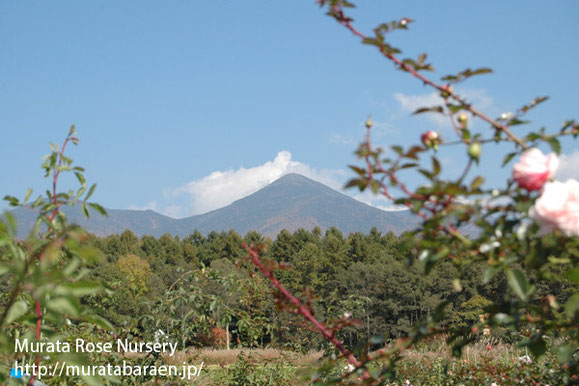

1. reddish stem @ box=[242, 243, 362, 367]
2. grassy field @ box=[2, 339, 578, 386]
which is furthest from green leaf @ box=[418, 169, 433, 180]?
grassy field @ box=[2, 339, 578, 386]

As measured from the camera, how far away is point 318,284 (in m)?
37.9

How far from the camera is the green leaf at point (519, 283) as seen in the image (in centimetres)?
104

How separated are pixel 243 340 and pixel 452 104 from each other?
4547mm

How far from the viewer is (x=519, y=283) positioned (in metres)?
1.06

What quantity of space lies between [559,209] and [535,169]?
12 cm

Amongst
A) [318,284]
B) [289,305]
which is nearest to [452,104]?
[289,305]

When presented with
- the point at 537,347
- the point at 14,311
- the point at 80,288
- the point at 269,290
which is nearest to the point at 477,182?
the point at 537,347

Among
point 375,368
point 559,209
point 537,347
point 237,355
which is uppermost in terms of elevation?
point 559,209

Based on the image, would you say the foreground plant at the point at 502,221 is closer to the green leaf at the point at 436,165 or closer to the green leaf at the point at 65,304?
the green leaf at the point at 436,165

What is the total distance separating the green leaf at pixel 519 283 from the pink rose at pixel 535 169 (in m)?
0.19

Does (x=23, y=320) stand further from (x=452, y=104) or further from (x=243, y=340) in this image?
(x=243, y=340)

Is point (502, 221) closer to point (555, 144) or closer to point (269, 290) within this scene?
point (555, 144)

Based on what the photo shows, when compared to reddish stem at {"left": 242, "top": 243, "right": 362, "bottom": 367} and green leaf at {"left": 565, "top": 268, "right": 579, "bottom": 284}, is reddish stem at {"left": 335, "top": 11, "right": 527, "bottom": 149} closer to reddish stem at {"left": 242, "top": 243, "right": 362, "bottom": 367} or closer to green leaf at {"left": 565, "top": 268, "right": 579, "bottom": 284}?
green leaf at {"left": 565, "top": 268, "right": 579, "bottom": 284}

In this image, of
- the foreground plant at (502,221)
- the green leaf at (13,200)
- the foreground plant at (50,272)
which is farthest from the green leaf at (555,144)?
the green leaf at (13,200)
